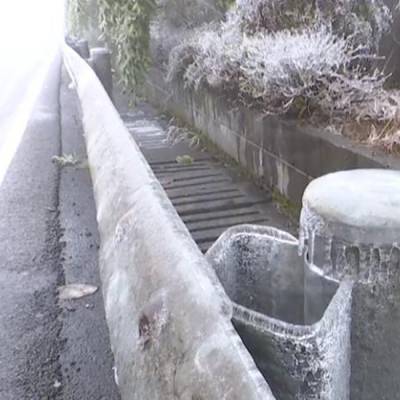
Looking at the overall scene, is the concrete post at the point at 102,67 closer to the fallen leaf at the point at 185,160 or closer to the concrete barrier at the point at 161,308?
the fallen leaf at the point at 185,160

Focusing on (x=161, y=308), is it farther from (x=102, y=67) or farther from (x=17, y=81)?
(x=17, y=81)

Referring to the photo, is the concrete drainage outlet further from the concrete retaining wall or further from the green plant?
the green plant

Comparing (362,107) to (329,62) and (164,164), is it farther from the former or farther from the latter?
(164,164)

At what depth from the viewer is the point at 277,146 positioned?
4.29 metres

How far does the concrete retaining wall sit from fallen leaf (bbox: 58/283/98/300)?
62.5 inches

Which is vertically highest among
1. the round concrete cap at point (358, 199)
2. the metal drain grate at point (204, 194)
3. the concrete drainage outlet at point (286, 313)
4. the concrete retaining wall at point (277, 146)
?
the round concrete cap at point (358, 199)

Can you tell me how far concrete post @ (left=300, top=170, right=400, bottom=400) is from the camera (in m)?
1.32

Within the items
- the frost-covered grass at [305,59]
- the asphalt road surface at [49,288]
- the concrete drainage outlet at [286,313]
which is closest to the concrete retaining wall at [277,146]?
A: the frost-covered grass at [305,59]

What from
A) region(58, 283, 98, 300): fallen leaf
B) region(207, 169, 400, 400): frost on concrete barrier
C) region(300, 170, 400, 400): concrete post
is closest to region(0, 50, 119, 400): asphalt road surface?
region(58, 283, 98, 300): fallen leaf

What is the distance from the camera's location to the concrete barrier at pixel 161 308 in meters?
0.93

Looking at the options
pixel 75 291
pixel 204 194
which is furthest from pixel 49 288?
pixel 204 194

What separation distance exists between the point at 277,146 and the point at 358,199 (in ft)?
9.51

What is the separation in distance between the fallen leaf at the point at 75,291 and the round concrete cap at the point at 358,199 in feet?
6.76

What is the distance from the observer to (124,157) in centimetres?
197
